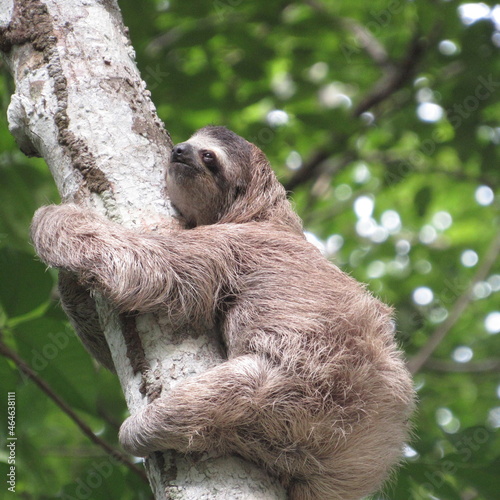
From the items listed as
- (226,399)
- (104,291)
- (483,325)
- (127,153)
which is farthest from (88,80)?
(483,325)

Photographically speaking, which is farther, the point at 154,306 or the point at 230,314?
the point at 230,314

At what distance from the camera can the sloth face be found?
5.02m

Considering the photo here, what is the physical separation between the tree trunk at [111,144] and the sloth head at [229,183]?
641 millimetres

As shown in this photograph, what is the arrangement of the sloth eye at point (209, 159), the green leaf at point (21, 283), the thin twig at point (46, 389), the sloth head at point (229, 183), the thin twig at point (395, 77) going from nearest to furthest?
the thin twig at point (46, 389) → the green leaf at point (21, 283) → the sloth head at point (229, 183) → the sloth eye at point (209, 159) → the thin twig at point (395, 77)

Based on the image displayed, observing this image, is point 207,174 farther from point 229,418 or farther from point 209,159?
point 229,418

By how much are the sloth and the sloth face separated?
0.11 ft

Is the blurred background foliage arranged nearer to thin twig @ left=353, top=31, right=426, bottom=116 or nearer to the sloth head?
thin twig @ left=353, top=31, right=426, bottom=116

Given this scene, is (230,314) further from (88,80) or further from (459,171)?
(459,171)

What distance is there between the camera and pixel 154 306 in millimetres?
4141

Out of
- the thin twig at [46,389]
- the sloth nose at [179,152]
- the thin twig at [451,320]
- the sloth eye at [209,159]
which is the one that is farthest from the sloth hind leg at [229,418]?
the thin twig at [451,320]

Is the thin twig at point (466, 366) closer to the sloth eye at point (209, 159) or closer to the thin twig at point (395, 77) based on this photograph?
the thin twig at point (395, 77)

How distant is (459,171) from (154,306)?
778 cm

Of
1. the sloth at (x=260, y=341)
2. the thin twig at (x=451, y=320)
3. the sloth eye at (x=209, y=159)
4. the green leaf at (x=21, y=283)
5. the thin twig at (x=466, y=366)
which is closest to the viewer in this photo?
the sloth at (x=260, y=341)

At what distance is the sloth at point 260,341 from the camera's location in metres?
3.82
